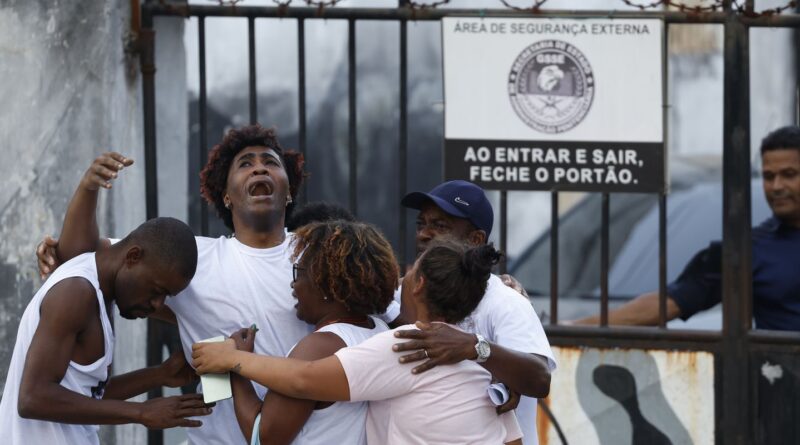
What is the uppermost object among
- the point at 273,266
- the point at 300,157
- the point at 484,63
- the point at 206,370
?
the point at 484,63

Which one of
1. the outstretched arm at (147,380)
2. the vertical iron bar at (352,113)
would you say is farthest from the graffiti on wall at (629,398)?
the outstretched arm at (147,380)

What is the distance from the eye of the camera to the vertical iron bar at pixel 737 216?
490 centimetres

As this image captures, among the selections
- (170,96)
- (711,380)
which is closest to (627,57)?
(711,380)

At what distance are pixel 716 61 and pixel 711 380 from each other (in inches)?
250

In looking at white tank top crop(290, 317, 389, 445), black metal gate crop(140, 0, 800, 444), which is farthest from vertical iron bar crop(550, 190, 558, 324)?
white tank top crop(290, 317, 389, 445)

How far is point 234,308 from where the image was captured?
11.9ft

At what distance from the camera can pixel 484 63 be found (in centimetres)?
491

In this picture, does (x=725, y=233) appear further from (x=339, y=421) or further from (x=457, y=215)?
(x=339, y=421)

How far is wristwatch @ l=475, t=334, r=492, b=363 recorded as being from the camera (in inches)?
126

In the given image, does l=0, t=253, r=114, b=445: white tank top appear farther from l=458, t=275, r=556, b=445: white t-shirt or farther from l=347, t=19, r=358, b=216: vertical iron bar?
l=347, t=19, r=358, b=216: vertical iron bar

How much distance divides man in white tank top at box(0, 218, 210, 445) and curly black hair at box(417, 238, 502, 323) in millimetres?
644

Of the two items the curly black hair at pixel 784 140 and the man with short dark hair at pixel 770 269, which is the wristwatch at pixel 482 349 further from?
the curly black hair at pixel 784 140

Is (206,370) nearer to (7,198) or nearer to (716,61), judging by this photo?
(7,198)

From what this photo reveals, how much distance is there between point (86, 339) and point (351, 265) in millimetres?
707
